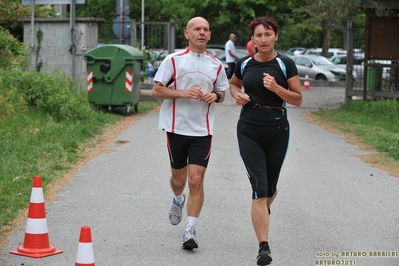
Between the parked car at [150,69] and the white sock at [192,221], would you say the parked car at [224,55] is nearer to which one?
the parked car at [150,69]

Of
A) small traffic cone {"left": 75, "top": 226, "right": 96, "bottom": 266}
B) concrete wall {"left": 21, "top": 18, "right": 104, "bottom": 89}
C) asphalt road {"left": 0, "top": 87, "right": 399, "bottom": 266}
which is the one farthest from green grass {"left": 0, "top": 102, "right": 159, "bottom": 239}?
concrete wall {"left": 21, "top": 18, "right": 104, "bottom": 89}

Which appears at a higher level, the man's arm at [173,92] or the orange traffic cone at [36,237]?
the man's arm at [173,92]

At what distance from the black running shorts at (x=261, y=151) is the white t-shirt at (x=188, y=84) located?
58 cm

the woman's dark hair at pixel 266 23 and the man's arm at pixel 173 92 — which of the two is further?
the man's arm at pixel 173 92

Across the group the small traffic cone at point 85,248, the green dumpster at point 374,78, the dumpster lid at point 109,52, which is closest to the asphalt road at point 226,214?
the small traffic cone at point 85,248

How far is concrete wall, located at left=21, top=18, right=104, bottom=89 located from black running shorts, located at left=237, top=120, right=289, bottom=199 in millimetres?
14824

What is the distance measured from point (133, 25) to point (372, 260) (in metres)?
18.2

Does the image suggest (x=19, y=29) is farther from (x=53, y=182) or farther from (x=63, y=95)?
(x=53, y=182)

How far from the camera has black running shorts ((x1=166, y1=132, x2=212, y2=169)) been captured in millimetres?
7410

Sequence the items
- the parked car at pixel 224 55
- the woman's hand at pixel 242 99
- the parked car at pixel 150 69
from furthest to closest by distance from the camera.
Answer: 1. the parked car at pixel 224 55
2. the parked car at pixel 150 69
3. the woman's hand at pixel 242 99

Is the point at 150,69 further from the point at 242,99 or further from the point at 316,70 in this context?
the point at 242,99

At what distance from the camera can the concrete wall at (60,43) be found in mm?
21375

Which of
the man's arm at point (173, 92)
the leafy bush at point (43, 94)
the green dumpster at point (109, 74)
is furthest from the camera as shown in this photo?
the green dumpster at point (109, 74)

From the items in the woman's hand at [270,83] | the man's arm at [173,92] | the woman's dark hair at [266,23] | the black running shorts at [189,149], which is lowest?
the black running shorts at [189,149]
